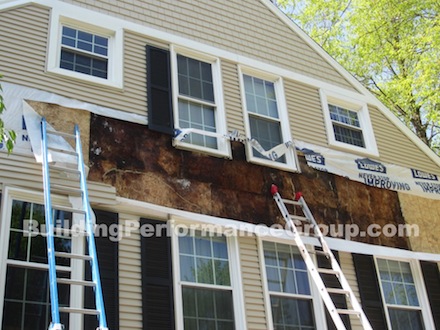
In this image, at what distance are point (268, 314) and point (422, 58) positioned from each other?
9.87 m

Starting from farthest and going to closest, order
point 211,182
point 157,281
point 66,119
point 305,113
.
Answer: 1. point 305,113
2. point 211,182
3. point 66,119
4. point 157,281

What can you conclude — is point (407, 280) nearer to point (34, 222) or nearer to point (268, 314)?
point (268, 314)

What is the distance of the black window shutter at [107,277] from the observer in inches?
249

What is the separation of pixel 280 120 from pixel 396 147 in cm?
264

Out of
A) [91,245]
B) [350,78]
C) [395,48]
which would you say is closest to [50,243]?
[91,245]

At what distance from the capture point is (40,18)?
26.4 ft

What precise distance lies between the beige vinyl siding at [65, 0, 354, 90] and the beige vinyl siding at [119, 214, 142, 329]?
350 cm

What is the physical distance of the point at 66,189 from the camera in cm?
662

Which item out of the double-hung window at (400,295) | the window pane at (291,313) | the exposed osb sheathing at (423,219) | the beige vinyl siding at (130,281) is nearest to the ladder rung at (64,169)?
the beige vinyl siding at (130,281)

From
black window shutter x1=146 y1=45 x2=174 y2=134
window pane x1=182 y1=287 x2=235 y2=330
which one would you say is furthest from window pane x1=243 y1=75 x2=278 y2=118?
window pane x1=182 y1=287 x2=235 y2=330

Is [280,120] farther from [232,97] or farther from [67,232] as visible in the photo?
[67,232]

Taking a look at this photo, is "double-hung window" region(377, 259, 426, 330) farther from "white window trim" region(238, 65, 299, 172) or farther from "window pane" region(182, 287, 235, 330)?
"window pane" region(182, 287, 235, 330)

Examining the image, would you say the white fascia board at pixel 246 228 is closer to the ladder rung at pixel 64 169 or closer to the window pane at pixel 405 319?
the ladder rung at pixel 64 169

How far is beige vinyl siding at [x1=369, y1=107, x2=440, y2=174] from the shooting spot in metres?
10.8
